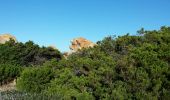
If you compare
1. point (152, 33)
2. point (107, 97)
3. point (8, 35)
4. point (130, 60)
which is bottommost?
point (107, 97)

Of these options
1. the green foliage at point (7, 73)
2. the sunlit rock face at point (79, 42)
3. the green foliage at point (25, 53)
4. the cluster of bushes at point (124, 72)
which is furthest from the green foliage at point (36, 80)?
the sunlit rock face at point (79, 42)

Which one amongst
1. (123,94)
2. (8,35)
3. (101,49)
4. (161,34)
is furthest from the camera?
(8,35)

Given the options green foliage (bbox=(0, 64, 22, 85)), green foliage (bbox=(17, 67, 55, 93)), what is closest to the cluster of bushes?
green foliage (bbox=(17, 67, 55, 93))

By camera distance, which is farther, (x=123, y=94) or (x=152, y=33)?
(x=152, y=33)

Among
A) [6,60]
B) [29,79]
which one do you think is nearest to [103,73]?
[29,79]

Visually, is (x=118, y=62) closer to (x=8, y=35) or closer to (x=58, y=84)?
(x=58, y=84)

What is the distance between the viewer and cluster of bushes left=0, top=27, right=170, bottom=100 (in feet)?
69.2

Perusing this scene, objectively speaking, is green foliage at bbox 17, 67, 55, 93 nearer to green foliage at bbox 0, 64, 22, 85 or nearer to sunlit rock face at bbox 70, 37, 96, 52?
green foliage at bbox 0, 64, 22, 85

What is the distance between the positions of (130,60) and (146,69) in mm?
1231

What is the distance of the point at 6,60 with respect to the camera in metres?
55.1

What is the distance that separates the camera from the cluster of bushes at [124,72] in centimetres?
2109

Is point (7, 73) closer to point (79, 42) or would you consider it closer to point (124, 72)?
point (124, 72)

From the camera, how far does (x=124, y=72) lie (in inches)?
898

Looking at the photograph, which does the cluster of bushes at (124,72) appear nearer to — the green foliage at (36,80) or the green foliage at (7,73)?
the green foliage at (36,80)
